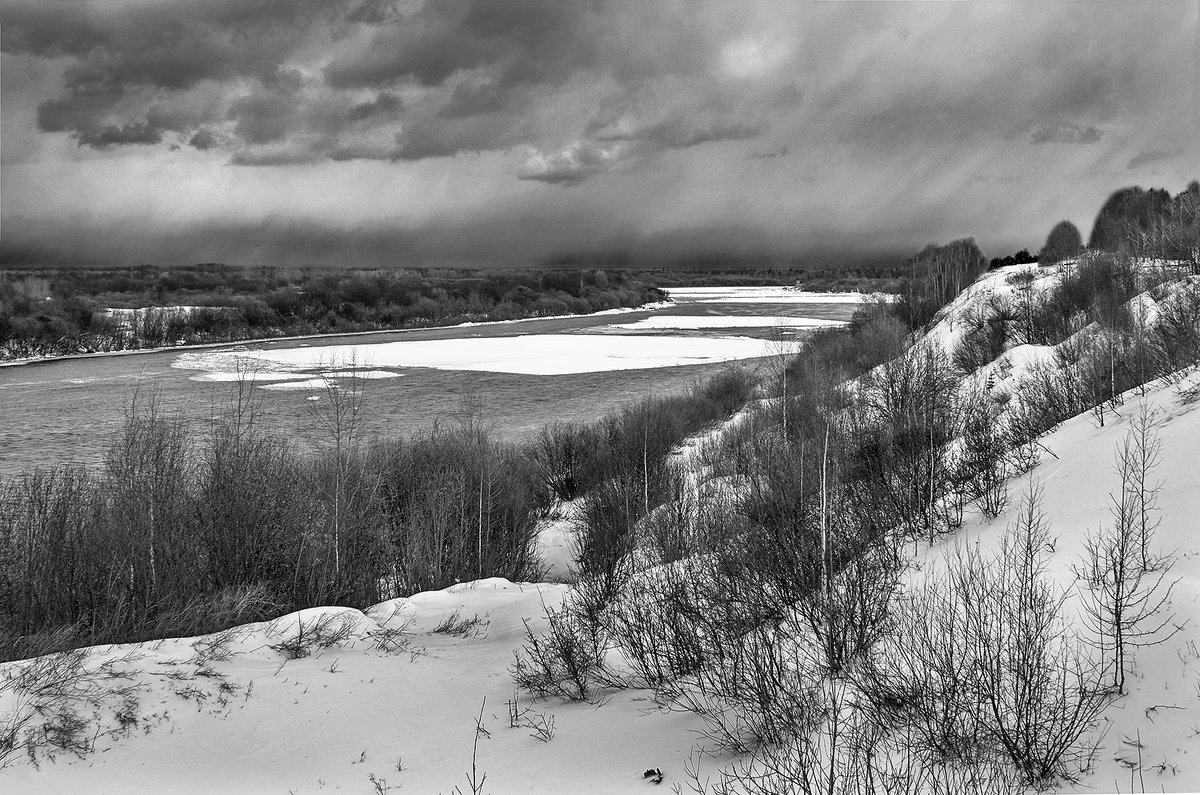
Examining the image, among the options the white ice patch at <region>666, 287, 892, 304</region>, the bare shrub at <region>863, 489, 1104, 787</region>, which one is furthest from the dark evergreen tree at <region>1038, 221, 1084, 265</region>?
the bare shrub at <region>863, 489, 1104, 787</region>

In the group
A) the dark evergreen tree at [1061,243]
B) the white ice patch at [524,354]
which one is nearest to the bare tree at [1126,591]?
the white ice patch at [524,354]

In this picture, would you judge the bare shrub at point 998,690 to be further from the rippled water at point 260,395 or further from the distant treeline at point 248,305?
the distant treeline at point 248,305

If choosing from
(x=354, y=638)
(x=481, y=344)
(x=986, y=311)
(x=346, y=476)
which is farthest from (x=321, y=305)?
(x=354, y=638)

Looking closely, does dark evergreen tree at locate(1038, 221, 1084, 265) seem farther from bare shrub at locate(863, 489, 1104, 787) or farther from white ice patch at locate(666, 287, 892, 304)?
bare shrub at locate(863, 489, 1104, 787)

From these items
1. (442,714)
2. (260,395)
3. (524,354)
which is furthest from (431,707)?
(524,354)

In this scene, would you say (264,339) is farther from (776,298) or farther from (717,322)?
(776,298)

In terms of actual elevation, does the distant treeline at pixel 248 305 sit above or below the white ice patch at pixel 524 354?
above
